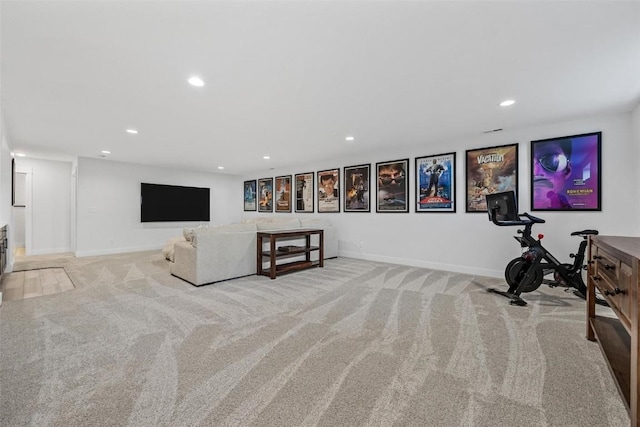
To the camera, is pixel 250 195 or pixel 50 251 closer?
pixel 50 251

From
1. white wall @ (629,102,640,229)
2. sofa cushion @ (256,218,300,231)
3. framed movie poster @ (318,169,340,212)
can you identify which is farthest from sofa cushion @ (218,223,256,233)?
white wall @ (629,102,640,229)

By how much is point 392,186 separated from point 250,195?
526cm

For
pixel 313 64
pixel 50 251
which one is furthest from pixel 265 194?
pixel 313 64

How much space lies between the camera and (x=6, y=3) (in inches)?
65.6

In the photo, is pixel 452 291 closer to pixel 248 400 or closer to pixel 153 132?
pixel 248 400

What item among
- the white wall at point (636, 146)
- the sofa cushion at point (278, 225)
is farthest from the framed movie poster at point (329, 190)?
the white wall at point (636, 146)

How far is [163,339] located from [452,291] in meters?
3.41

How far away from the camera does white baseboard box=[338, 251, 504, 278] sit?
4426 millimetres

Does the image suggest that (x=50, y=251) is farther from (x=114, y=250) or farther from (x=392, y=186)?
(x=392, y=186)

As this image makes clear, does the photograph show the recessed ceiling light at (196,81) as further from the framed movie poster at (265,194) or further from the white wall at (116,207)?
the white wall at (116,207)

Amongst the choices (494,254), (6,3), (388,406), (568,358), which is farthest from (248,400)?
(494,254)

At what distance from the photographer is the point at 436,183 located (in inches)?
197

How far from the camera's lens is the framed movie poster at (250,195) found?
8914mm

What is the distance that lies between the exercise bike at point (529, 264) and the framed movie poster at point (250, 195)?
702cm
